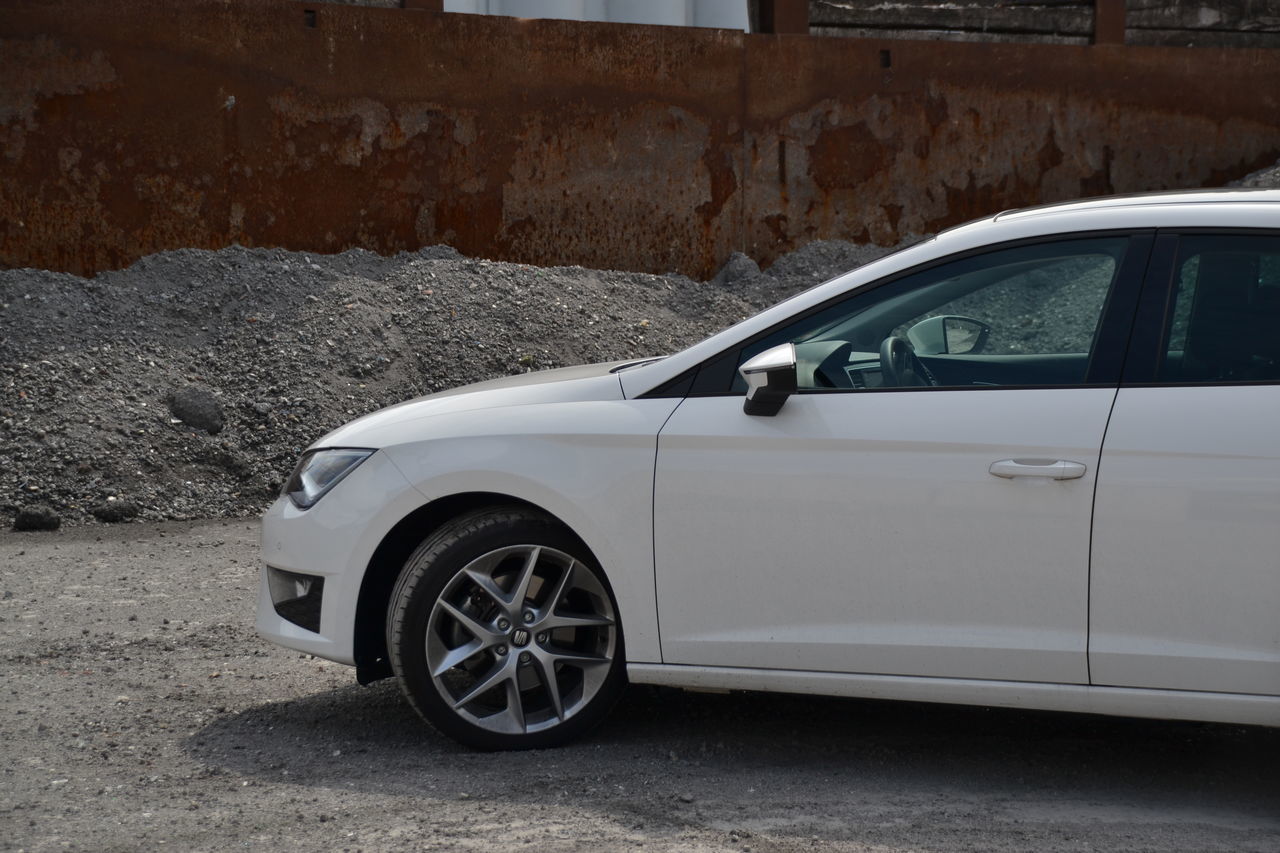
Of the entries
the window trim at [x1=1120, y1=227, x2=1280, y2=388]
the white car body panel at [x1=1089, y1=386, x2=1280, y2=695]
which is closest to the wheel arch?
the white car body panel at [x1=1089, y1=386, x2=1280, y2=695]

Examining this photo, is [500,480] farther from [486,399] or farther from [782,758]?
[782,758]

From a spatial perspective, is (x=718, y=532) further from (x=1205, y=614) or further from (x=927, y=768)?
(x=1205, y=614)

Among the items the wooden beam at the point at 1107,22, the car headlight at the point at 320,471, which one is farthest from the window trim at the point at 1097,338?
the wooden beam at the point at 1107,22

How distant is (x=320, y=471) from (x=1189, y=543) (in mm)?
2596

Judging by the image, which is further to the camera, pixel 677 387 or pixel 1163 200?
pixel 677 387

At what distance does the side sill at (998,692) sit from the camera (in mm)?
3666

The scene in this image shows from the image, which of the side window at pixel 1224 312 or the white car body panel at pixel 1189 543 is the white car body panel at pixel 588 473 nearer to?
the white car body panel at pixel 1189 543

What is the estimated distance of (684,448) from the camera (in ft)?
13.5

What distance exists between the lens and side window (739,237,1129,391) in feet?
13.0

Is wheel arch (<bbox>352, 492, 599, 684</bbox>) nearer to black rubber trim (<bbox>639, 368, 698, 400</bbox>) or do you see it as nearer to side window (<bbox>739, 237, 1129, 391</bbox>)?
black rubber trim (<bbox>639, 368, 698, 400</bbox>)

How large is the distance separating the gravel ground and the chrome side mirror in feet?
3.61

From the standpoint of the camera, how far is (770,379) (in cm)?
399

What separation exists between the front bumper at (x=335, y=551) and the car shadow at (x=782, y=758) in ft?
1.23

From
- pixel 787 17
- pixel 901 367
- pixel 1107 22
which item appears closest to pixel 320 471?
pixel 901 367
